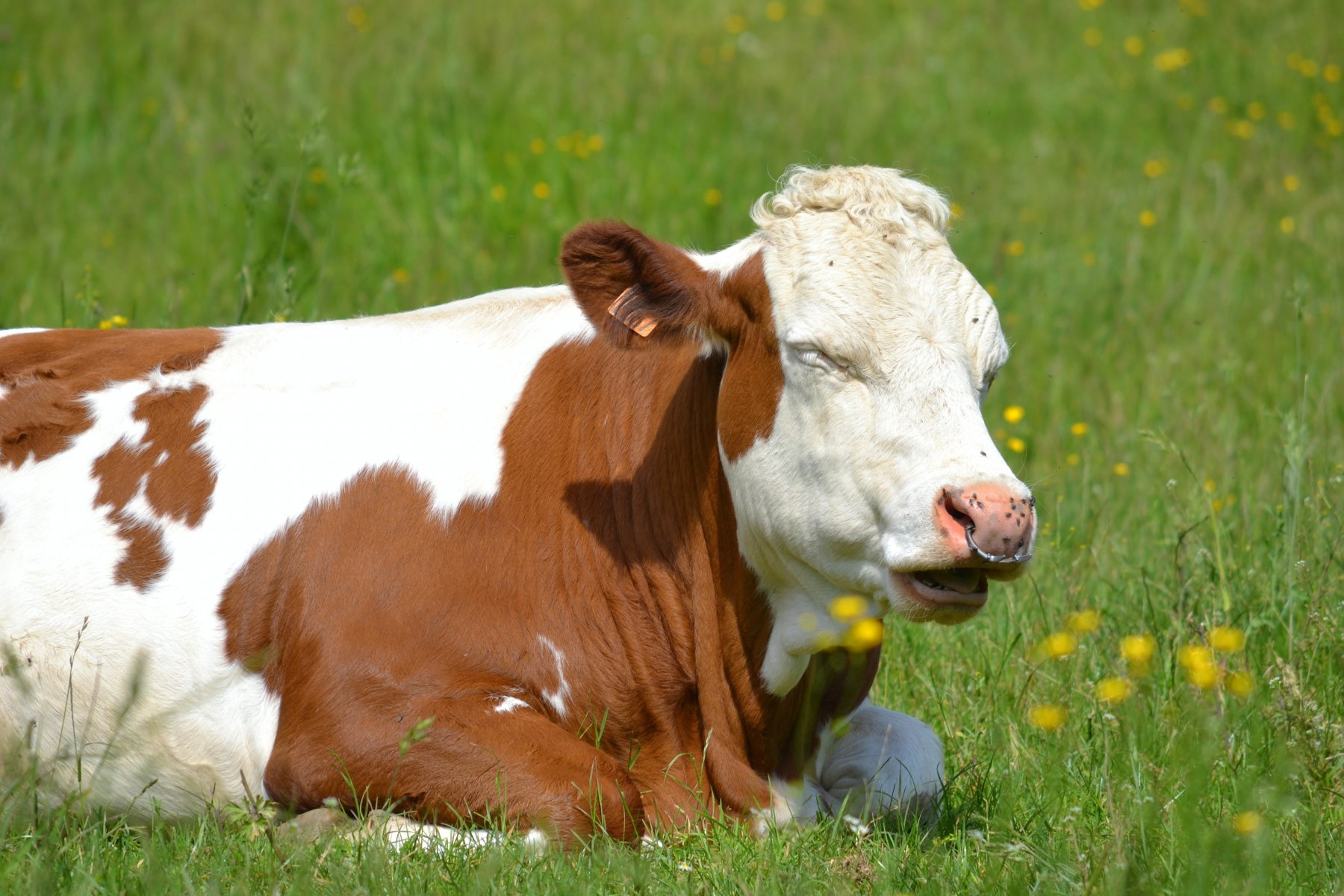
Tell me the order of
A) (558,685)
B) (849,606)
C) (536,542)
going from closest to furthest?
(849,606) < (558,685) < (536,542)

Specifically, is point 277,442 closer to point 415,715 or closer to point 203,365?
point 203,365

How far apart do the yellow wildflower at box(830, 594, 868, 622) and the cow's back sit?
3.27 feet

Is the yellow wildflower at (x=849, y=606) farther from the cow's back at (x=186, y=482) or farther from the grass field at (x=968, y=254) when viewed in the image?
the cow's back at (x=186, y=482)

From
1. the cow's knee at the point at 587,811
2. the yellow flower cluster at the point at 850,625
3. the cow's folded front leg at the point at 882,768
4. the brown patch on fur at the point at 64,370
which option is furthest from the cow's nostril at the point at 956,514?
the brown patch on fur at the point at 64,370

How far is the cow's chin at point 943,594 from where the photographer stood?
3.33 metres

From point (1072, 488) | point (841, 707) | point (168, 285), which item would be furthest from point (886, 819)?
point (168, 285)

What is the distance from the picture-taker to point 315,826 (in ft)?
11.5

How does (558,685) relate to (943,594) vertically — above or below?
below

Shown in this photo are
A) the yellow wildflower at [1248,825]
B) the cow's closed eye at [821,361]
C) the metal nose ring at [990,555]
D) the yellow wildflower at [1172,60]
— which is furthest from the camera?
the yellow wildflower at [1172,60]

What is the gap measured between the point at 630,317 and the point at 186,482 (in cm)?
135

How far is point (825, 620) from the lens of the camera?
3773 millimetres

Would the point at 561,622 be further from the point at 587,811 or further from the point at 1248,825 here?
the point at 1248,825

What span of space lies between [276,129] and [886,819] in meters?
6.38

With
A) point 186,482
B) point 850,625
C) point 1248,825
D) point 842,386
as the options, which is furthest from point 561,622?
point 1248,825
